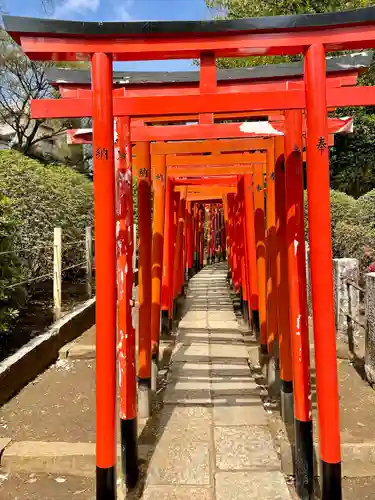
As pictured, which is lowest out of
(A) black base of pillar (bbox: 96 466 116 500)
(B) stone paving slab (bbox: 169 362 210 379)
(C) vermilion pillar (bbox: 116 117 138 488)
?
(B) stone paving slab (bbox: 169 362 210 379)

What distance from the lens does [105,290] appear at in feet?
8.14

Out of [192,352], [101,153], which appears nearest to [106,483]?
[101,153]

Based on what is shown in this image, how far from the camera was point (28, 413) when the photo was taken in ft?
13.4

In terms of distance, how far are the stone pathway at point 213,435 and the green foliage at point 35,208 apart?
2668 millimetres

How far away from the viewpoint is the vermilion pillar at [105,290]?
2453 mm

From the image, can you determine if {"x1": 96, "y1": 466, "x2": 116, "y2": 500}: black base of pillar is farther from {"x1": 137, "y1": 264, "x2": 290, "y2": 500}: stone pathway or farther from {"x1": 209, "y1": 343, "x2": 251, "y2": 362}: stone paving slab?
{"x1": 209, "y1": 343, "x2": 251, "y2": 362}: stone paving slab

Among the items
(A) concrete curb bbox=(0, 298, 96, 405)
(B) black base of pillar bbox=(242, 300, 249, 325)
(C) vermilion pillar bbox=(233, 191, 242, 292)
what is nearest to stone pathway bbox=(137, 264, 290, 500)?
(A) concrete curb bbox=(0, 298, 96, 405)

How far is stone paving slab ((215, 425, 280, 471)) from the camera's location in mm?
3102

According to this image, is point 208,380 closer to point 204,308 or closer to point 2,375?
point 2,375

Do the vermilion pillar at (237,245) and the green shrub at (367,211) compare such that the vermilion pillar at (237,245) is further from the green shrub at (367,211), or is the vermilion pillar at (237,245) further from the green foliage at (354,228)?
the green shrub at (367,211)

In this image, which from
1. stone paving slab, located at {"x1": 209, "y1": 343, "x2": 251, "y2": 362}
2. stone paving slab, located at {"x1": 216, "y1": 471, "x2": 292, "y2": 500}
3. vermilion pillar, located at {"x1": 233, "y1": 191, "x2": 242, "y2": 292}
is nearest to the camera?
stone paving slab, located at {"x1": 216, "y1": 471, "x2": 292, "y2": 500}

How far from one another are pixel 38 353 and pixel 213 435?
2488mm

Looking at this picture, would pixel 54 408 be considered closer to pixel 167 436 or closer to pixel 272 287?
pixel 167 436

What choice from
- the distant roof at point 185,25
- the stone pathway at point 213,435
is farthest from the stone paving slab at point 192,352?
the distant roof at point 185,25
